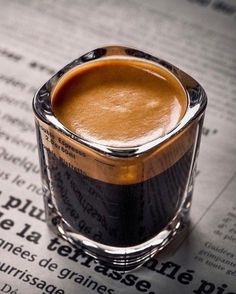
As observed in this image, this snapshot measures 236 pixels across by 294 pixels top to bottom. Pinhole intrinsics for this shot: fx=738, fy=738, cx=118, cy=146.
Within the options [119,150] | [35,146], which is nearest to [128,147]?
[119,150]

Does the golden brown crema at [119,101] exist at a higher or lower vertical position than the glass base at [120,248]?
higher

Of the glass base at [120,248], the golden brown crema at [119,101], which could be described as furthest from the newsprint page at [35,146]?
the golden brown crema at [119,101]

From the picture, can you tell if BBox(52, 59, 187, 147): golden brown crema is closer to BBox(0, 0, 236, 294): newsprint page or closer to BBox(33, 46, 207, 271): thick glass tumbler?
BBox(33, 46, 207, 271): thick glass tumbler

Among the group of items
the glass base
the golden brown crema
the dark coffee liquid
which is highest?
the golden brown crema

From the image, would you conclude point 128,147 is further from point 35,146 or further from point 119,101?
point 35,146

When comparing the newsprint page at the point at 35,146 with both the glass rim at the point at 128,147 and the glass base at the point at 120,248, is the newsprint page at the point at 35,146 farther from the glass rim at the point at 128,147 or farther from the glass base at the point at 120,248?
the glass rim at the point at 128,147

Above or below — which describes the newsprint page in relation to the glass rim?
below

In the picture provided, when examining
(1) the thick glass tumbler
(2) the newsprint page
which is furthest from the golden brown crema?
(2) the newsprint page
